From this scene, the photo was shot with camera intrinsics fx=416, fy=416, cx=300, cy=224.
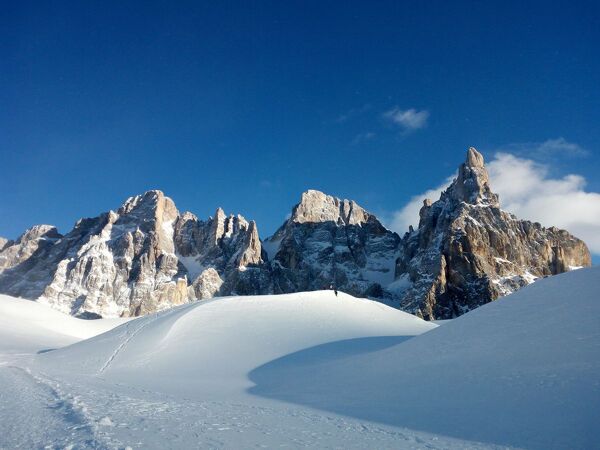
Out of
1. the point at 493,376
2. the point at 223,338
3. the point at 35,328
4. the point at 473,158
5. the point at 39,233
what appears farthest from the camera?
the point at 39,233

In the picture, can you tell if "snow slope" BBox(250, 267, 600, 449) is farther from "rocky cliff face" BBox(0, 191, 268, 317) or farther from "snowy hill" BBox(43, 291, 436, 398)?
"rocky cliff face" BBox(0, 191, 268, 317)

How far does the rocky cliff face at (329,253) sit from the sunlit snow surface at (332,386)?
132393 millimetres

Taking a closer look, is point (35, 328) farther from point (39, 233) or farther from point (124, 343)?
point (39, 233)

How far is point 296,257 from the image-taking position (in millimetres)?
171500

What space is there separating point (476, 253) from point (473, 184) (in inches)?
1158

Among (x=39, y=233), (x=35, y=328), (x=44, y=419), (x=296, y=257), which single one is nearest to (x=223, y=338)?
(x=44, y=419)

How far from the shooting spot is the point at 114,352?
69.3 feet

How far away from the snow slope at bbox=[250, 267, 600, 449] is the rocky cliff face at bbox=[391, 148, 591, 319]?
314 ft

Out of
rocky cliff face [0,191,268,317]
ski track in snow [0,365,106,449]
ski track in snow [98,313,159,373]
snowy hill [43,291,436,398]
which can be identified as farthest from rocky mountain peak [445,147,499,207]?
ski track in snow [0,365,106,449]

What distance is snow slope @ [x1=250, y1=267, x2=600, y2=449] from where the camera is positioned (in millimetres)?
8438

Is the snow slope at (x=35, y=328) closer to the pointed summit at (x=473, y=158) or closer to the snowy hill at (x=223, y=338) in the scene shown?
the snowy hill at (x=223, y=338)

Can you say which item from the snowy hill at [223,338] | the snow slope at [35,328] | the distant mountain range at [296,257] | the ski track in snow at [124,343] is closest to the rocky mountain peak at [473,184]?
the distant mountain range at [296,257]

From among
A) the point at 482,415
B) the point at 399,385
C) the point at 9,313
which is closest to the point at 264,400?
the point at 399,385

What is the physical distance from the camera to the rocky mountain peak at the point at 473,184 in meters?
129
